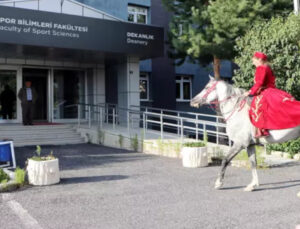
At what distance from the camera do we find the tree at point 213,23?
40.4 ft

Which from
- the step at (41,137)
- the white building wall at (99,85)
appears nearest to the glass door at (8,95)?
the step at (41,137)

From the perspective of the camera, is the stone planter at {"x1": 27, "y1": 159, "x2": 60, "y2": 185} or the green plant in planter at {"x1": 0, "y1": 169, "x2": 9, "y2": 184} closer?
the green plant in planter at {"x1": 0, "y1": 169, "x2": 9, "y2": 184}

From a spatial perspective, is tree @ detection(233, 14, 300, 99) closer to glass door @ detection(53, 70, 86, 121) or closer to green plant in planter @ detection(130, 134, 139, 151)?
green plant in planter @ detection(130, 134, 139, 151)

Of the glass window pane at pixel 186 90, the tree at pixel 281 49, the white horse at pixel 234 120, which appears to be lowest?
the white horse at pixel 234 120

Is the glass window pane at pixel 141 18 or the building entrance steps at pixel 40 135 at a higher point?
the glass window pane at pixel 141 18

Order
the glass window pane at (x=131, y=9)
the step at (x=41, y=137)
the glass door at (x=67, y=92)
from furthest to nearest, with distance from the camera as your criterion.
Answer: the glass window pane at (x=131, y=9) < the glass door at (x=67, y=92) < the step at (x=41, y=137)

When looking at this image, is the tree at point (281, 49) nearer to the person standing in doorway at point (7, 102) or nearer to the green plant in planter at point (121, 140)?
the green plant in planter at point (121, 140)

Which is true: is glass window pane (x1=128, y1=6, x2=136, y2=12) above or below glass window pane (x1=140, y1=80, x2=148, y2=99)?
above

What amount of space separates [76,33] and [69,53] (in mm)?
1458

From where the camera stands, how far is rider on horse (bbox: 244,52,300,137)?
6.06m

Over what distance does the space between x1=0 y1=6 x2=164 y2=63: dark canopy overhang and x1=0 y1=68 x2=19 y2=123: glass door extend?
0.93 metres

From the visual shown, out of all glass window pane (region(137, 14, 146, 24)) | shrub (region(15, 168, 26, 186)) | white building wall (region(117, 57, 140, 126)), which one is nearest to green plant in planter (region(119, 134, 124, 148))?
white building wall (region(117, 57, 140, 126))

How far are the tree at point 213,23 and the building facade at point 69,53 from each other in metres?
1.26

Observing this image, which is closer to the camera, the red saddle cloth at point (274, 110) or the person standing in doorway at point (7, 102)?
the red saddle cloth at point (274, 110)
